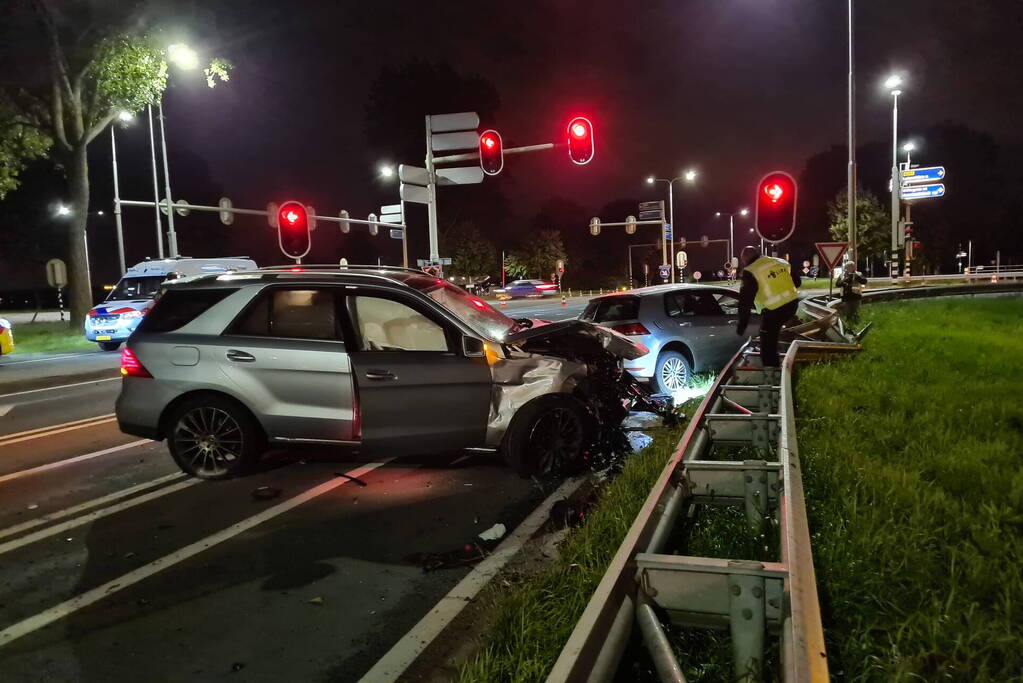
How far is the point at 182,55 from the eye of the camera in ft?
67.6

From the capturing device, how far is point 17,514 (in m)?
5.48

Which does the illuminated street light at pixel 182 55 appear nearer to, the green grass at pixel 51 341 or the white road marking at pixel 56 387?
the green grass at pixel 51 341

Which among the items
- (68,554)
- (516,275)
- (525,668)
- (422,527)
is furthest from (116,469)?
(516,275)

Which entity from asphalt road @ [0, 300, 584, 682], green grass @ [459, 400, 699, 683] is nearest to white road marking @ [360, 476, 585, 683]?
asphalt road @ [0, 300, 584, 682]

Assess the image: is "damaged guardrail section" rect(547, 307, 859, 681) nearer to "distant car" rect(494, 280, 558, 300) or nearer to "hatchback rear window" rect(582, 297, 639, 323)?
"hatchback rear window" rect(582, 297, 639, 323)

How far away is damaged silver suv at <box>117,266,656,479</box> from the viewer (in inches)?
227

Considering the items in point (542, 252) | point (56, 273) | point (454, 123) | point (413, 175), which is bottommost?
point (56, 273)

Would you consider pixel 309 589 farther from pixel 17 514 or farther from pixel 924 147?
pixel 924 147

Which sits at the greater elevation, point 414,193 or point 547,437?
point 414,193

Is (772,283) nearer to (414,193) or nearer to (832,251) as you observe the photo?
(832,251)

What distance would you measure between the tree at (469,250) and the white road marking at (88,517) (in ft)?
168

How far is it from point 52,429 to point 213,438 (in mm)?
3850

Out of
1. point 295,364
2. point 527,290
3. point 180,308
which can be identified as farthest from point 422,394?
point 527,290

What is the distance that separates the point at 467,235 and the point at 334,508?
53.5 metres
